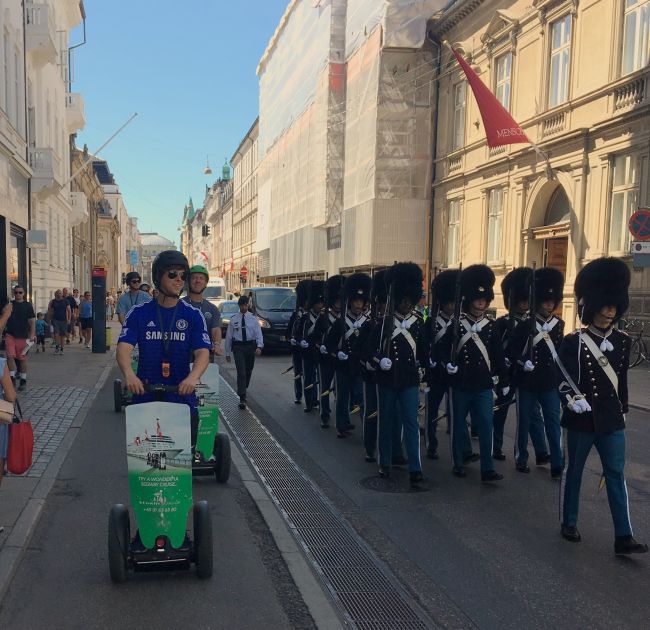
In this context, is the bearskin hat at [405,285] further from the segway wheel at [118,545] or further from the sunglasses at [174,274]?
the segway wheel at [118,545]

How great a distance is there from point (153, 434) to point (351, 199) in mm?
26101

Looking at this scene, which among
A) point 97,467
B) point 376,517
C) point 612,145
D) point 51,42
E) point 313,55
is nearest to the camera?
point 376,517

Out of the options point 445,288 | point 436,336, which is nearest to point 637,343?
point 445,288

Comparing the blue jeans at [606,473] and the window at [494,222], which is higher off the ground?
the window at [494,222]

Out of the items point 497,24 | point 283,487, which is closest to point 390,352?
point 283,487

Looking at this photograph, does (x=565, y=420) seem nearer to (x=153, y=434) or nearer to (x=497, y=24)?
(x=153, y=434)

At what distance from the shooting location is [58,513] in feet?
17.3

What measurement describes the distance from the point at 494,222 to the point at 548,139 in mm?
4126

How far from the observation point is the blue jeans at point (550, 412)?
655cm

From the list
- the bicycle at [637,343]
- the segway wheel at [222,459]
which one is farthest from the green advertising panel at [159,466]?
the bicycle at [637,343]

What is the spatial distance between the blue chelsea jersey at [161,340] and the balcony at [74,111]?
3119 centimetres

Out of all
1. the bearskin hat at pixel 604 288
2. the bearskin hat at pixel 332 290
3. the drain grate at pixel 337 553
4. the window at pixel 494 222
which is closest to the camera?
the drain grate at pixel 337 553

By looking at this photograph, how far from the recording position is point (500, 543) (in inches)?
192

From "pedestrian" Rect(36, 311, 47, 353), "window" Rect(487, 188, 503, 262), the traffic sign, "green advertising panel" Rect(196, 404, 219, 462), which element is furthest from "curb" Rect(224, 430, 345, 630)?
"window" Rect(487, 188, 503, 262)
